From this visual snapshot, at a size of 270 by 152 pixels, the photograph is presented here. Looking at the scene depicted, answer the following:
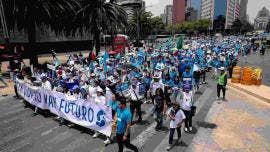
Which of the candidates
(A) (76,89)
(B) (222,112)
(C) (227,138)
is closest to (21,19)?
(A) (76,89)

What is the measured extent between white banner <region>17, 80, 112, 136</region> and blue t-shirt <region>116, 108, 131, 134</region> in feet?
4.92

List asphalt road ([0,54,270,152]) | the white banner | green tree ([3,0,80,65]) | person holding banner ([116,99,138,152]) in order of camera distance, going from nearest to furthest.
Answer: person holding banner ([116,99,138,152])
asphalt road ([0,54,270,152])
the white banner
green tree ([3,0,80,65])

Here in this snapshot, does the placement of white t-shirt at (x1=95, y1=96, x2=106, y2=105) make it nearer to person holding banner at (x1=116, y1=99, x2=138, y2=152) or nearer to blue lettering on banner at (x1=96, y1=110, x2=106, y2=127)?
blue lettering on banner at (x1=96, y1=110, x2=106, y2=127)

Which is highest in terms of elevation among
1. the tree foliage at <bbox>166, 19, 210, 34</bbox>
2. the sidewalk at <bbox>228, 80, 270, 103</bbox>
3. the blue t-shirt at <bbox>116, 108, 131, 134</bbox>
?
the tree foliage at <bbox>166, 19, 210, 34</bbox>

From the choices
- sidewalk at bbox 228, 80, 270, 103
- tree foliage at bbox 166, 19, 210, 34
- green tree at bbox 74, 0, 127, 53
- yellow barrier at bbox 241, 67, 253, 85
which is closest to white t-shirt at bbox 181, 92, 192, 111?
sidewalk at bbox 228, 80, 270, 103

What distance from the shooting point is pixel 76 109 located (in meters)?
10.5

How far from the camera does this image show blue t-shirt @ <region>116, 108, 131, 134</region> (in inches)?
303

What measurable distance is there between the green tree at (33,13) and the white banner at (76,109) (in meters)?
12.8

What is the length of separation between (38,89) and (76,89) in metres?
2.48

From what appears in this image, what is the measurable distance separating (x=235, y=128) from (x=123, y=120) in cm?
542

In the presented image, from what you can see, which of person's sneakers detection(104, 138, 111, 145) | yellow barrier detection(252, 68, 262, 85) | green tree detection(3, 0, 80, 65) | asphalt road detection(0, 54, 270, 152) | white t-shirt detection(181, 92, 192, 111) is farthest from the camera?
green tree detection(3, 0, 80, 65)

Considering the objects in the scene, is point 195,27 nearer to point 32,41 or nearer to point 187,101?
point 32,41

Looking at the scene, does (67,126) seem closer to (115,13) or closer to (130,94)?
(130,94)

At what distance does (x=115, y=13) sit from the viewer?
30.3 meters
